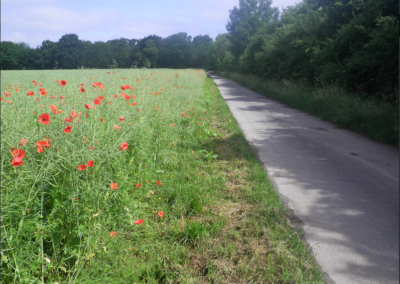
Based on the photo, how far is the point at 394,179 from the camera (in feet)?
13.5

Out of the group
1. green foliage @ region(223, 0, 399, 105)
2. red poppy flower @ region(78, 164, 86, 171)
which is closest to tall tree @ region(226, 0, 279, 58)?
green foliage @ region(223, 0, 399, 105)

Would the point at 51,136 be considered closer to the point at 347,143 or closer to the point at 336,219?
the point at 336,219

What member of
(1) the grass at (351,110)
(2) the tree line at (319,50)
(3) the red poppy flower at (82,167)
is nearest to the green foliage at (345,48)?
(2) the tree line at (319,50)

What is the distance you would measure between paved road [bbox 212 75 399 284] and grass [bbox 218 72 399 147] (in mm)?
→ 398

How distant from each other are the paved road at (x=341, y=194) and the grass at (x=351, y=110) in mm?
398

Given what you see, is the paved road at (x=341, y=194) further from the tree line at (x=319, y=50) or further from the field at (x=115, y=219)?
the tree line at (x=319, y=50)

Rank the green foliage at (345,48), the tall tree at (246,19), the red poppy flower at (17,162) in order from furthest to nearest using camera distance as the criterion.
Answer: the tall tree at (246,19) < the green foliage at (345,48) < the red poppy flower at (17,162)

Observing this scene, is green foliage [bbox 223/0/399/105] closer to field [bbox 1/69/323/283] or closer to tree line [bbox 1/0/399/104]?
tree line [bbox 1/0/399/104]

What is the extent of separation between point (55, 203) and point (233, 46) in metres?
40.9

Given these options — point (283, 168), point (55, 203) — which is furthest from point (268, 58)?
point (55, 203)

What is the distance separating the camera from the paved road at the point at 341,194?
2352 mm

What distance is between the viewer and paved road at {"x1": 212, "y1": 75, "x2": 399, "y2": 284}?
235cm

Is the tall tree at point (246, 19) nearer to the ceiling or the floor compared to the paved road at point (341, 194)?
nearer to the ceiling

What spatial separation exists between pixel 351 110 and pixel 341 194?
17.2 ft
